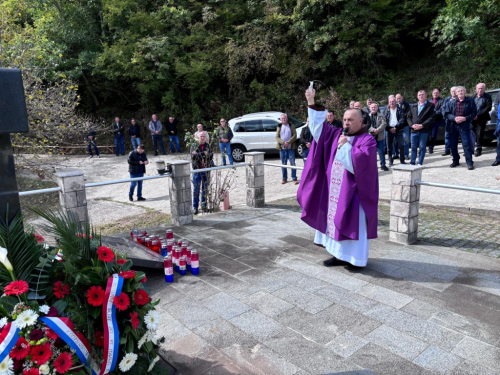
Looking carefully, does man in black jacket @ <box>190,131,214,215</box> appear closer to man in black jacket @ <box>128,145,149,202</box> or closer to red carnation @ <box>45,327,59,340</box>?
man in black jacket @ <box>128,145,149,202</box>

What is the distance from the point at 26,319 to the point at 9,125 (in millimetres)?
1144

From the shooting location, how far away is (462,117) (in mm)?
9969

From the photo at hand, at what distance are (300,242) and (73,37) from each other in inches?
881

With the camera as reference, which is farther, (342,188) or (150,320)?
(342,188)

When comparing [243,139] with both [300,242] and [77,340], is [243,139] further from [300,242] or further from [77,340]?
[77,340]

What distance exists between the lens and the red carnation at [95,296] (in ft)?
7.58

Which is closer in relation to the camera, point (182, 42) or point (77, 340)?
point (77, 340)

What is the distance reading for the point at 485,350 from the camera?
10.9ft

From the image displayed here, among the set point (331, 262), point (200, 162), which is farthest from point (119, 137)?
point (331, 262)

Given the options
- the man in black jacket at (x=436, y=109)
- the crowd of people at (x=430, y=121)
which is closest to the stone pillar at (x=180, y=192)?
the crowd of people at (x=430, y=121)

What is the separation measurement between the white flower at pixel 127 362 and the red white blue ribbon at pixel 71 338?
0.15 metres

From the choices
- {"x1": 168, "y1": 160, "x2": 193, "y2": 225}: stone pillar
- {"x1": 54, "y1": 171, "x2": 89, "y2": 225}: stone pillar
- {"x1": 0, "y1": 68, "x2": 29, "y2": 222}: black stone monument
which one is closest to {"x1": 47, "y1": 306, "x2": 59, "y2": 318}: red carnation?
{"x1": 0, "y1": 68, "x2": 29, "y2": 222}: black stone monument

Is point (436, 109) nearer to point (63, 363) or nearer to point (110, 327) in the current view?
point (110, 327)

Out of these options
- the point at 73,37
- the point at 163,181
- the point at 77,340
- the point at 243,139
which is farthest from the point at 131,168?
the point at 73,37
